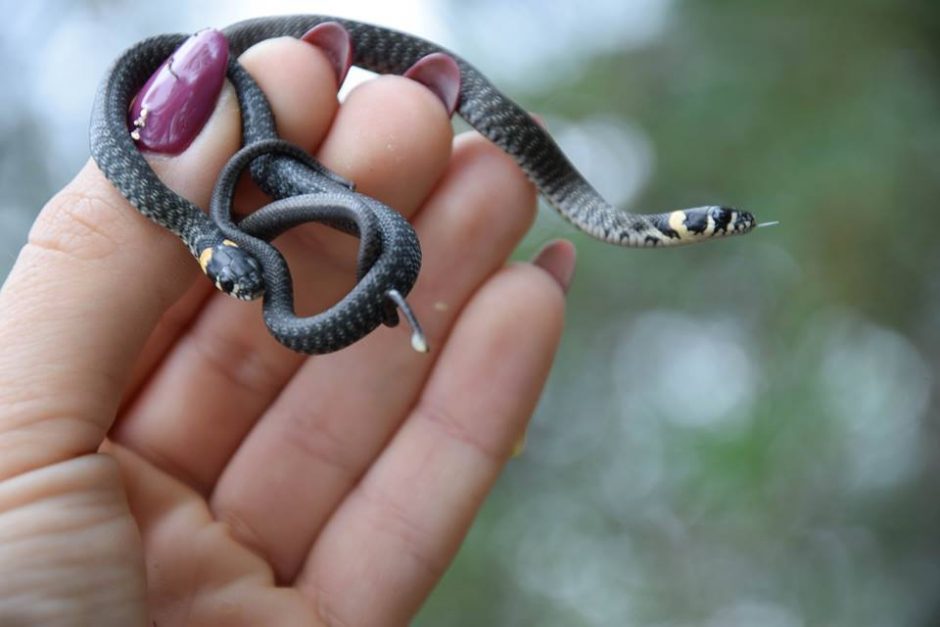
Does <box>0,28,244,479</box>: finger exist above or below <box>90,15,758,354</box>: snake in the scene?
below

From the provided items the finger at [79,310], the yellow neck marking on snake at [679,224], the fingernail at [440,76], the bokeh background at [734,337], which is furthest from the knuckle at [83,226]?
the bokeh background at [734,337]

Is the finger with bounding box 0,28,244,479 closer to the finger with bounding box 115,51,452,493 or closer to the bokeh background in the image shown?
the finger with bounding box 115,51,452,493

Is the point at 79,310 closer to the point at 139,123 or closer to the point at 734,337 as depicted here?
the point at 139,123

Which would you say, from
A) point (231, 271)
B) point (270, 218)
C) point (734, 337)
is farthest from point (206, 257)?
point (734, 337)

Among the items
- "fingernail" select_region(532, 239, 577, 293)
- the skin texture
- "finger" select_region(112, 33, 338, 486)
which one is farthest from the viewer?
"fingernail" select_region(532, 239, 577, 293)

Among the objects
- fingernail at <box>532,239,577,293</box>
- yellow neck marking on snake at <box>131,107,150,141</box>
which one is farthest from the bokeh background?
yellow neck marking on snake at <box>131,107,150,141</box>
